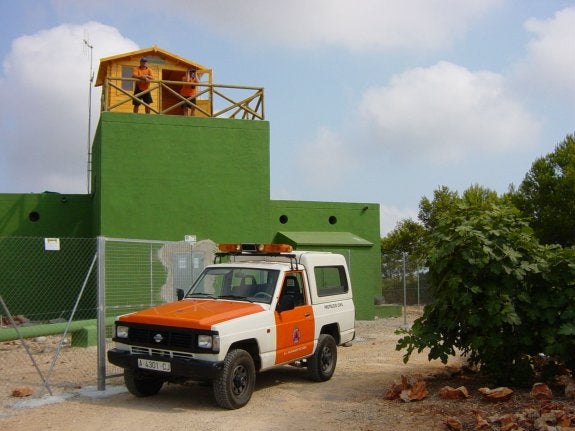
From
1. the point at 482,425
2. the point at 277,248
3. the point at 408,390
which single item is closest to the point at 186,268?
the point at 277,248

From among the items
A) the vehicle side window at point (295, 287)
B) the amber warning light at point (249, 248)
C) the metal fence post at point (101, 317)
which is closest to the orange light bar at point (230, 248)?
the amber warning light at point (249, 248)

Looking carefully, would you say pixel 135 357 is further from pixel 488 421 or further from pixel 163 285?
pixel 163 285

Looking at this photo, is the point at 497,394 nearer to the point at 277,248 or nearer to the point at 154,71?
the point at 277,248

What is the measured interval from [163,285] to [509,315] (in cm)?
805

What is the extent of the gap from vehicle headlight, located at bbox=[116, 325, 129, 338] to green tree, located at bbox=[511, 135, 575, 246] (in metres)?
29.1

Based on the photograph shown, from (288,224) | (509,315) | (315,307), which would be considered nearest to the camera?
(509,315)

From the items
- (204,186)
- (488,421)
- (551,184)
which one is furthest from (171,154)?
(551,184)

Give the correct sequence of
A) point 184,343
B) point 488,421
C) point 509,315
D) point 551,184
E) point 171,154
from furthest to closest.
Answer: point 551,184 → point 171,154 → point 509,315 → point 184,343 → point 488,421

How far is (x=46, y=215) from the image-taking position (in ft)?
56.5

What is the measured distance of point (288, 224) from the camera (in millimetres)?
18797

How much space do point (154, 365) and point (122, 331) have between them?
30.3 inches

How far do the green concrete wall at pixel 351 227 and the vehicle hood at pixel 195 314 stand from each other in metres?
8.90

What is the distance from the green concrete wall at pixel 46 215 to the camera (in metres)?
16.9

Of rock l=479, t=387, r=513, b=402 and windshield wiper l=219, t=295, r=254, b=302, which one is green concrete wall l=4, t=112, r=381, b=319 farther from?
rock l=479, t=387, r=513, b=402
